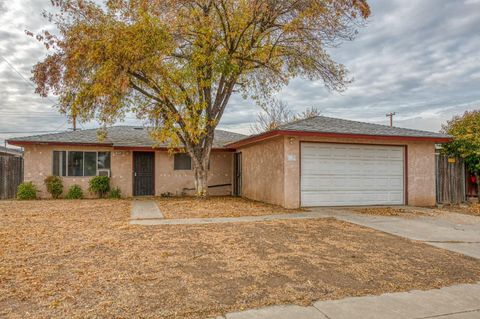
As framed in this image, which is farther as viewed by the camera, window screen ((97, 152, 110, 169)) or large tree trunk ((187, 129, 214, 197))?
window screen ((97, 152, 110, 169))

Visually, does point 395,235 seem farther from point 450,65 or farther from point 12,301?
point 450,65

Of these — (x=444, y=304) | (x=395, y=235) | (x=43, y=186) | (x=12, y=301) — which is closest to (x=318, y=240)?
(x=395, y=235)

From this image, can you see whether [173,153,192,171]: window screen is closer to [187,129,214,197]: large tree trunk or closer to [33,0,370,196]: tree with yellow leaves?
[187,129,214,197]: large tree trunk

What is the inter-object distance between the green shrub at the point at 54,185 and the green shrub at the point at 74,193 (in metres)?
0.39

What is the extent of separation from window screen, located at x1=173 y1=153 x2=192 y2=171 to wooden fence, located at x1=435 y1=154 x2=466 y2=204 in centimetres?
1094

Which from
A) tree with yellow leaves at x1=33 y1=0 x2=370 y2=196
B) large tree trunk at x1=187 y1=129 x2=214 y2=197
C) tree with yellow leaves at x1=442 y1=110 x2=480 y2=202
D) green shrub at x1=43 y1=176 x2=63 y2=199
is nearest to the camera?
tree with yellow leaves at x1=33 y1=0 x2=370 y2=196

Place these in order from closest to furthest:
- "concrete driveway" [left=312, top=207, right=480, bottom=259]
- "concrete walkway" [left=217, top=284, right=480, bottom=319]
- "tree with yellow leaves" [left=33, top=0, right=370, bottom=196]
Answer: "concrete walkway" [left=217, top=284, right=480, bottom=319] → "concrete driveway" [left=312, top=207, right=480, bottom=259] → "tree with yellow leaves" [left=33, top=0, right=370, bottom=196]

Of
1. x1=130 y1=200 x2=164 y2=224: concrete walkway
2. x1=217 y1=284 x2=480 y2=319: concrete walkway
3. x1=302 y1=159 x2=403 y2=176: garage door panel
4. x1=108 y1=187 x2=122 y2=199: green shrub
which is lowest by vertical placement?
x1=217 y1=284 x2=480 y2=319: concrete walkway

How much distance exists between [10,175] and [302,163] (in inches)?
519

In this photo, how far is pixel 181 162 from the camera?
17969 millimetres

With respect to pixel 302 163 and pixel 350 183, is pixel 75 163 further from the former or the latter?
pixel 350 183

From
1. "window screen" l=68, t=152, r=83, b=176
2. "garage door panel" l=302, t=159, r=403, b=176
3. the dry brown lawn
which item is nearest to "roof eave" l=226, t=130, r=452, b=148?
"garage door panel" l=302, t=159, r=403, b=176

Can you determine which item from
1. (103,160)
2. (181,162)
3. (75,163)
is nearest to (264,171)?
(181,162)

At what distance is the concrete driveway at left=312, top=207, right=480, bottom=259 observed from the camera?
677 centimetres
